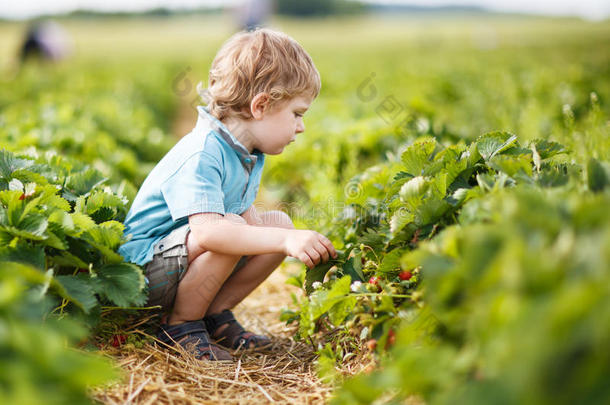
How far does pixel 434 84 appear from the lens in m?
9.06

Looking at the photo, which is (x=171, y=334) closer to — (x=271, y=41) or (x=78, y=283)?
(x=78, y=283)

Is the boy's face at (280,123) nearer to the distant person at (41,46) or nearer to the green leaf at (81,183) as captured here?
the green leaf at (81,183)

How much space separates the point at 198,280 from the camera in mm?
2100

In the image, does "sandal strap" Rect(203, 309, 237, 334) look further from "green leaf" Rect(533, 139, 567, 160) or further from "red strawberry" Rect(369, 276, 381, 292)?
"green leaf" Rect(533, 139, 567, 160)

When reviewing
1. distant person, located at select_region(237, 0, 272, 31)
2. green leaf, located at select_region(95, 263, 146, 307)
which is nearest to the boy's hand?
green leaf, located at select_region(95, 263, 146, 307)

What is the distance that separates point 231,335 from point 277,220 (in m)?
0.56

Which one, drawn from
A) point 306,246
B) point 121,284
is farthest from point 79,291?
point 306,246

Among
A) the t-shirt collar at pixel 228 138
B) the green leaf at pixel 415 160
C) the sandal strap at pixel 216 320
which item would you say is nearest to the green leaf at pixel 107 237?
the t-shirt collar at pixel 228 138

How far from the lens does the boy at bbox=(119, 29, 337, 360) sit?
6.36 ft

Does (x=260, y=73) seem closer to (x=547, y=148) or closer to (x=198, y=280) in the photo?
(x=198, y=280)

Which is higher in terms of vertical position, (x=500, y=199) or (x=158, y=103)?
(x=500, y=199)

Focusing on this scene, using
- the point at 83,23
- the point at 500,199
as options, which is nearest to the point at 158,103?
the point at 500,199

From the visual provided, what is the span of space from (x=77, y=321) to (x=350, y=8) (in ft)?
284

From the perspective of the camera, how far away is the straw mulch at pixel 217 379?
1707 millimetres
